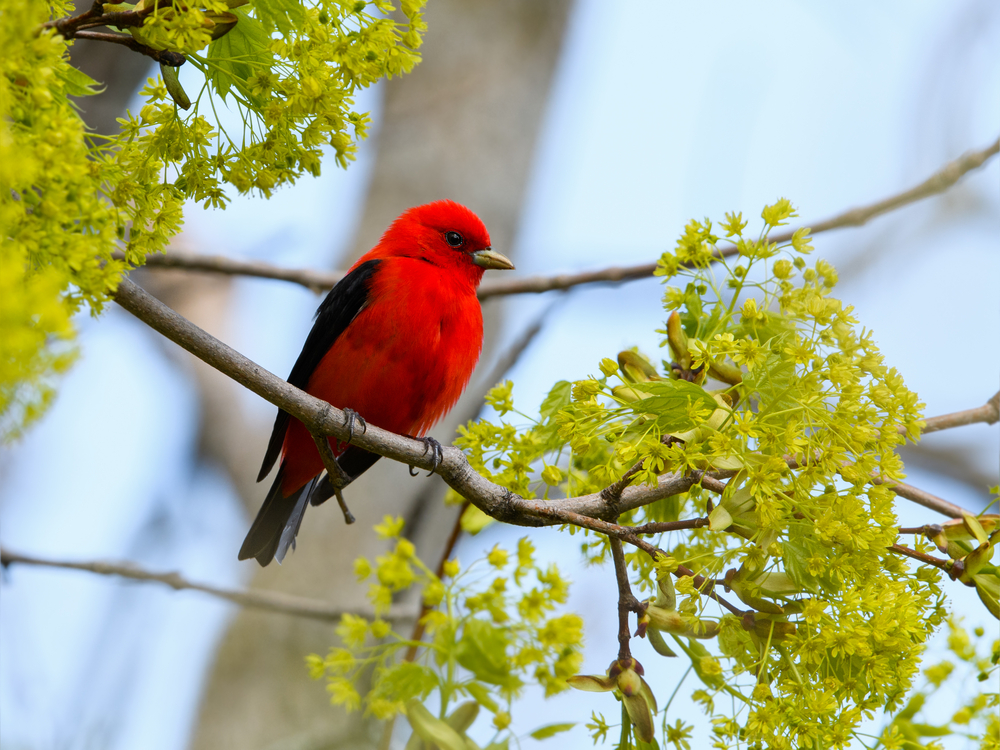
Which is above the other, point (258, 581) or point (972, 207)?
point (972, 207)

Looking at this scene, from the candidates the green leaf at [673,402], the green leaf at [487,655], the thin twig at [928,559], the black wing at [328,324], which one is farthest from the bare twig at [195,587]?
the thin twig at [928,559]

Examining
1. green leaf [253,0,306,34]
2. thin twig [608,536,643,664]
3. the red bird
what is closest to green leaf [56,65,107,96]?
green leaf [253,0,306,34]

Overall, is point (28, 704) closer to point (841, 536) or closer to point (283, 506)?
point (283, 506)

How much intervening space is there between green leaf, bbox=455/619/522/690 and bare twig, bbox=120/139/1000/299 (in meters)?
1.96

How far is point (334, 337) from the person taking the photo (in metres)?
4.53

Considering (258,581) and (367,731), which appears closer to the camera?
(367,731)

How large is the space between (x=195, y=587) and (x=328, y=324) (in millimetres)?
1397

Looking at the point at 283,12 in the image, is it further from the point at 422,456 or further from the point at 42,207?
the point at 422,456

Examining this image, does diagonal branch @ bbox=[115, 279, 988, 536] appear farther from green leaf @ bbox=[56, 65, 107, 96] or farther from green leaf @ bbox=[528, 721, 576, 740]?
green leaf @ bbox=[528, 721, 576, 740]

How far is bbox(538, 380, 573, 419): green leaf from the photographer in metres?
2.81

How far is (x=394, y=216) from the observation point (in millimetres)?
6293

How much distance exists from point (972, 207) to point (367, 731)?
26.7 feet

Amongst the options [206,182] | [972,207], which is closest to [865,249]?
[972,207]

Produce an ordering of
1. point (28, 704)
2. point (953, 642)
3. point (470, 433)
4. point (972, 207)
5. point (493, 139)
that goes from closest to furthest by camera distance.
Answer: point (470, 433) → point (953, 642) → point (28, 704) → point (493, 139) → point (972, 207)
